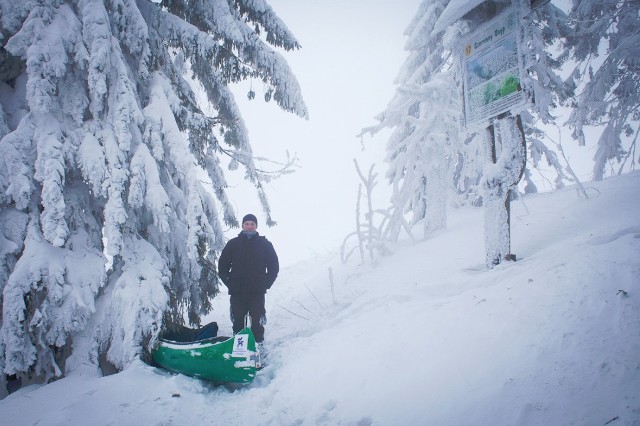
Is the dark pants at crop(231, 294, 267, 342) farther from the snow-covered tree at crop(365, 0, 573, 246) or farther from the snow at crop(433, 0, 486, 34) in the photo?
the snow at crop(433, 0, 486, 34)

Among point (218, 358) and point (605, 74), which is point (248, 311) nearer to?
point (218, 358)

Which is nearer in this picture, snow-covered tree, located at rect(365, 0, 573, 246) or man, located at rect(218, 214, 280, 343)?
man, located at rect(218, 214, 280, 343)

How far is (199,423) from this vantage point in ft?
9.39

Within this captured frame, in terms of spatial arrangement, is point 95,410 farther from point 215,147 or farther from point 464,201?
point 464,201

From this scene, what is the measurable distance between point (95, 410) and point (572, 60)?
1478cm

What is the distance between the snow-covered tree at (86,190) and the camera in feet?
11.5

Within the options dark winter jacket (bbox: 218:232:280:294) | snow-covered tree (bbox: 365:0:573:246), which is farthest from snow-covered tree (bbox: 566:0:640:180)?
dark winter jacket (bbox: 218:232:280:294)

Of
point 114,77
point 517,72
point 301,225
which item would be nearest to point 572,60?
point 517,72

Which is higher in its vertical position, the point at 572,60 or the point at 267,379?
the point at 572,60

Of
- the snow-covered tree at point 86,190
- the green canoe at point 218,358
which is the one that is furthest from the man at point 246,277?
the green canoe at point 218,358

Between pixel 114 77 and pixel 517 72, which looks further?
pixel 114 77

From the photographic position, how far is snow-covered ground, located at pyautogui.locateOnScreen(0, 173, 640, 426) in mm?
1992

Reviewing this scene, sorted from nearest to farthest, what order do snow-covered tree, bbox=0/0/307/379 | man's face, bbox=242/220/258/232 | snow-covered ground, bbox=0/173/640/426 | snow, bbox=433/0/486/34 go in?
snow-covered ground, bbox=0/173/640/426 < snow-covered tree, bbox=0/0/307/379 < snow, bbox=433/0/486/34 < man's face, bbox=242/220/258/232

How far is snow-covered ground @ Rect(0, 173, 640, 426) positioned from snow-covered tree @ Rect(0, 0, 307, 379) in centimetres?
59
